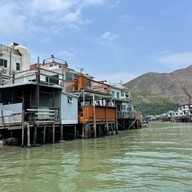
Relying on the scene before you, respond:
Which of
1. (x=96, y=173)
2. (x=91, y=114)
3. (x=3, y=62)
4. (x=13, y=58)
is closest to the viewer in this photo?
(x=96, y=173)

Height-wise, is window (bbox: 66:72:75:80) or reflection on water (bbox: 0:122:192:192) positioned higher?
window (bbox: 66:72:75:80)

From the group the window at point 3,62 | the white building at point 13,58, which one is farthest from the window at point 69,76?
the window at point 3,62

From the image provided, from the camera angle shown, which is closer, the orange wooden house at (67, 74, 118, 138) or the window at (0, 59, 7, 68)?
the orange wooden house at (67, 74, 118, 138)

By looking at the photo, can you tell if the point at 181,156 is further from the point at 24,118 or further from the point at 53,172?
the point at 24,118

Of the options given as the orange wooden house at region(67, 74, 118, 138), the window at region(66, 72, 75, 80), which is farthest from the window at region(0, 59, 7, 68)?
the orange wooden house at region(67, 74, 118, 138)

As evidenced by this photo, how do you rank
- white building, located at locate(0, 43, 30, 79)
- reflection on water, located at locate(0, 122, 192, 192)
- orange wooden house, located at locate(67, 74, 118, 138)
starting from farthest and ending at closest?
white building, located at locate(0, 43, 30, 79)
orange wooden house, located at locate(67, 74, 118, 138)
reflection on water, located at locate(0, 122, 192, 192)

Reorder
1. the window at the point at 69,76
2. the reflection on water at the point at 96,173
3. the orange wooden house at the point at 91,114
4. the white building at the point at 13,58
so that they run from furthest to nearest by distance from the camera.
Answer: the white building at the point at 13,58 < the window at the point at 69,76 < the orange wooden house at the point at 91,114 < the reflection on water at the point at 96,173

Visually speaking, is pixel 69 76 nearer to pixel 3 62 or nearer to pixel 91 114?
pixel 91 114

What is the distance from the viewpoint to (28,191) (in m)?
9.98

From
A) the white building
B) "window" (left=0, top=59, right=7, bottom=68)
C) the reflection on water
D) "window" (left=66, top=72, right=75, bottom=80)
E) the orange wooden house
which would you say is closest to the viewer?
the reflection on water

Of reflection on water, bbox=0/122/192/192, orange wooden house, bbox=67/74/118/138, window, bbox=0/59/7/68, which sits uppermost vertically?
window, bbox=0/59/7/68

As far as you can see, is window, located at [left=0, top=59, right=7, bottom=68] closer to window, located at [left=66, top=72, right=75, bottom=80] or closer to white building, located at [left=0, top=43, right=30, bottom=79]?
white building, located at [left=0, top=43, right=30, bottom=79]

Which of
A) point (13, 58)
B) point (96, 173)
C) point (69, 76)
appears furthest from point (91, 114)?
point (13, 58)

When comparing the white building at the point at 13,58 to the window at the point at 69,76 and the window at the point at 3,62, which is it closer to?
the window at the point at 3,62
